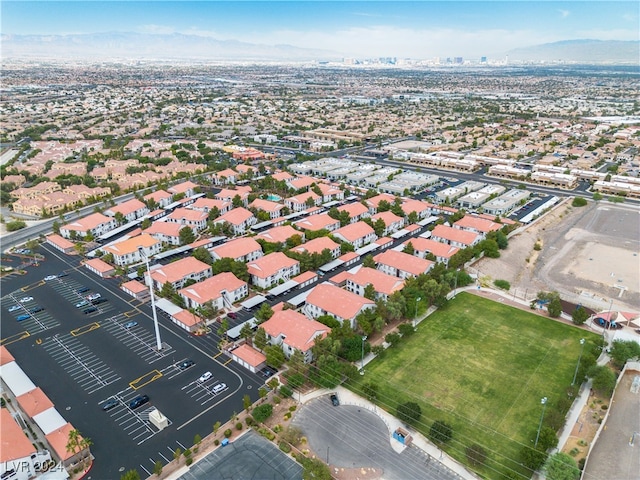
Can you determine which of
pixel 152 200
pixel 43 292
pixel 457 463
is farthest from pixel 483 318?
pixel 152 200

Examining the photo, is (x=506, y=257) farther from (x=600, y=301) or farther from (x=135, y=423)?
(x=135, y=423)

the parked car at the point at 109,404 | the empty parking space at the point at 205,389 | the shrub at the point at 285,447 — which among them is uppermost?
the shrub at the point at 285,447

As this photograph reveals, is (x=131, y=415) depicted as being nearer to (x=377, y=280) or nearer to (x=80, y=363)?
(x=80, y=363)

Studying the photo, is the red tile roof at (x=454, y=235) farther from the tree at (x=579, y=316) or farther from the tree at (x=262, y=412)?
the tree at (x=262, y=412)

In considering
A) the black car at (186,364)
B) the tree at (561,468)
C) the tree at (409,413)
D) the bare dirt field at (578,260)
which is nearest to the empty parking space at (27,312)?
the black car at (186,364)

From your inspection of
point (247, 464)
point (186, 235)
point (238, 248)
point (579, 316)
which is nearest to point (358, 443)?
point (247, 464)

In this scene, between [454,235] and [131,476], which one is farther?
[454,235]
